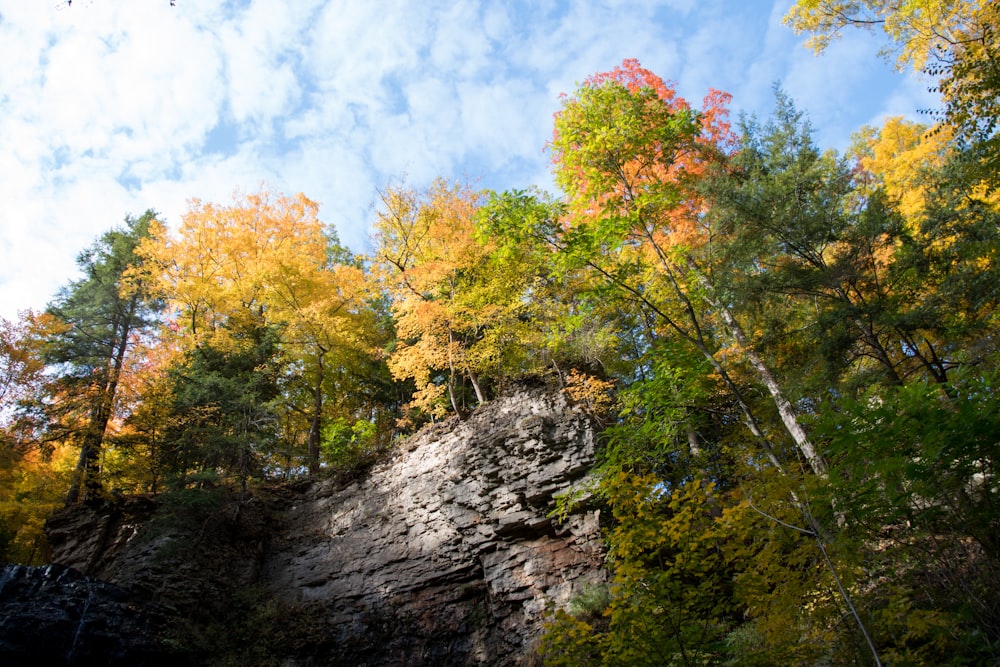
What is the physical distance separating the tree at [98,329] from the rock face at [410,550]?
1.93 metres

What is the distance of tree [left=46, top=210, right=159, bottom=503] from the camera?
40.6 ft

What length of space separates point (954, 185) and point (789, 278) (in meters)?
3.05

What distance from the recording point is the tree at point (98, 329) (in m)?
12.4

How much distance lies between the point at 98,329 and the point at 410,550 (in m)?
12.3

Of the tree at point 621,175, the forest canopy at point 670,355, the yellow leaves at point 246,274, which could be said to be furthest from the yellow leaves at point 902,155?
the yellow leaves at point 246,274

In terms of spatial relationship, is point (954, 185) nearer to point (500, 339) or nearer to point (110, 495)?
point (500, 339)

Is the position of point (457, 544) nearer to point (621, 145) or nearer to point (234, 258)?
point (621, 145)

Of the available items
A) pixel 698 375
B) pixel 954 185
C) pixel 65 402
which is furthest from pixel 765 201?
pixel 65 402

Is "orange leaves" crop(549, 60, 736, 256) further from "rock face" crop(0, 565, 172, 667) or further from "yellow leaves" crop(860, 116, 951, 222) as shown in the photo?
"rock face" crop(0, 565, 172, 667)

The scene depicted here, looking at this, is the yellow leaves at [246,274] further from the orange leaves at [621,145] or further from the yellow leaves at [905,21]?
the yellow leaves at [905,21]

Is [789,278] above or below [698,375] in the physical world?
above

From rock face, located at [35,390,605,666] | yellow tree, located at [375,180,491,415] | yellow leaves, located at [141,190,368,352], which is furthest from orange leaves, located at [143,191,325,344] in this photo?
rock face, located at [35,390,605,666]

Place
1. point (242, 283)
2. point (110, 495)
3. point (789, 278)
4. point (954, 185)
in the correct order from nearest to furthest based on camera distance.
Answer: point (954, 185), point (789, 278), point (110, 495), point (242, 283)

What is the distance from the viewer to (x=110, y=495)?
11.7m
